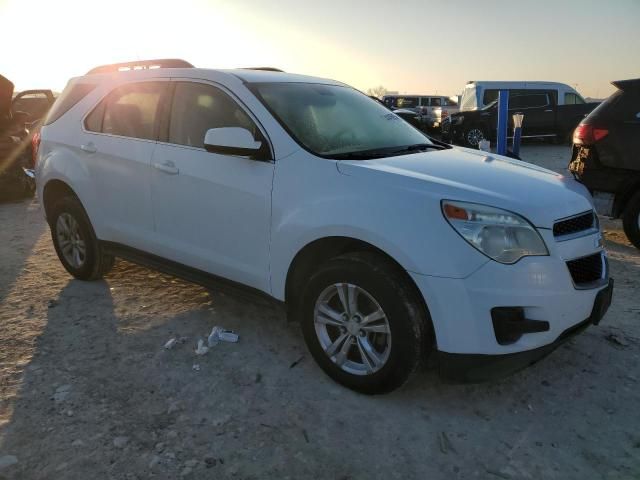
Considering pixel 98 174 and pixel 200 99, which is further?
pixel 98 174

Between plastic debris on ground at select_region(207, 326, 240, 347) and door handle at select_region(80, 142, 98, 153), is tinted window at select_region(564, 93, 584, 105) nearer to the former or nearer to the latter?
door handle at select_region(80, 142, 98, 153)

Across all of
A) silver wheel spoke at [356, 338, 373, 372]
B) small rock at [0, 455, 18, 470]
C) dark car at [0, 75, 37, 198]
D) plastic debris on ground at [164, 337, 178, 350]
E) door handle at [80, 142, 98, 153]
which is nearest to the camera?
small rock at [0, 455, 18, 470]

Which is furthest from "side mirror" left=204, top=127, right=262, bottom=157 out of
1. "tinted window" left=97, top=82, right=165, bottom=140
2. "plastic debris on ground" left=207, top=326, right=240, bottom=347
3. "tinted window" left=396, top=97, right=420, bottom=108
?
"tinted window" left=396, top=97, right=420, bottom=108

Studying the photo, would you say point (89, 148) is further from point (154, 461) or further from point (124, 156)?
point (154, 461)

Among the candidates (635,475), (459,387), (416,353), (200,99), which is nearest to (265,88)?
(200,99)

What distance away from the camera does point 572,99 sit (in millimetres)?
17812

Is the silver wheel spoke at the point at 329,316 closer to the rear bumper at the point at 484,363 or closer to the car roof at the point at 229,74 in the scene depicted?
the rear bumper at the point at 484,363

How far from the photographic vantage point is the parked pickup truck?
17297mm

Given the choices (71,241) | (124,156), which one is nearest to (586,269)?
(124,156)

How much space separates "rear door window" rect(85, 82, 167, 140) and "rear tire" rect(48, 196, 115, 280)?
2.42ft

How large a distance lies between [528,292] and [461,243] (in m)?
0.39

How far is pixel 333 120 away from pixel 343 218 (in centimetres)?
104

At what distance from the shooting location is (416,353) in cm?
267

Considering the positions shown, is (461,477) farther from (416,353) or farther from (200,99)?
(200,99)
